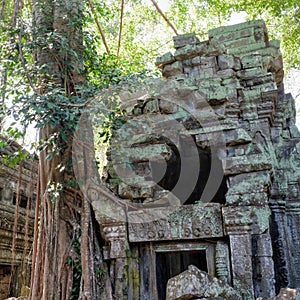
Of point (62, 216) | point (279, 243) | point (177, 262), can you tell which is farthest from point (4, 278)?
point (279, 243)

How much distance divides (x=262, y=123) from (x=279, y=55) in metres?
1.23

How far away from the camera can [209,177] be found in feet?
15.9

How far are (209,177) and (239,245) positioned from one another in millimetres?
1386

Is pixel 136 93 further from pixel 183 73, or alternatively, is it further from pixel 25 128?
pixel 25 128

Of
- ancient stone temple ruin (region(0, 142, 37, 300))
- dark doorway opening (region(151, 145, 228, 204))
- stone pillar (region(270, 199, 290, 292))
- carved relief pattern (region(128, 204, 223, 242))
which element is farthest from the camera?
ancient stone temple ruin (region(0, 142, 37, 300))

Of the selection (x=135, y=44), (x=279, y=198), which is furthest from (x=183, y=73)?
(x=135, y=44)

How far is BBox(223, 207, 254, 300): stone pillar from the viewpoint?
3.49 m

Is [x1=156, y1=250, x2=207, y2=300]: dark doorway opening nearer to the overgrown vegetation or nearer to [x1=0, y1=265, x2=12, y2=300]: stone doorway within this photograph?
the overgrown vegetation

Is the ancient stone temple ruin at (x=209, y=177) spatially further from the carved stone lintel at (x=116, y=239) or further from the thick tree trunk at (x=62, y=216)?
the thick tree trunk at (x=62, y=216)

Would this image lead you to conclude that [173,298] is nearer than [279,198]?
Yes

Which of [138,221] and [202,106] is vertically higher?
[202,106]

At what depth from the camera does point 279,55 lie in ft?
17.2

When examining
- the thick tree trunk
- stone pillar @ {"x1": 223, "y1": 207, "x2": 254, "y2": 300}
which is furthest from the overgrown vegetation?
stone pillar @ {"x1": 223, "y1": 207, "x2": 254, "y2": 300}

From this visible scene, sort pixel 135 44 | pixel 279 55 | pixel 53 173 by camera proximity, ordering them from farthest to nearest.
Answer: pixel 135 44, pixel 279 55, pixel 53 173
